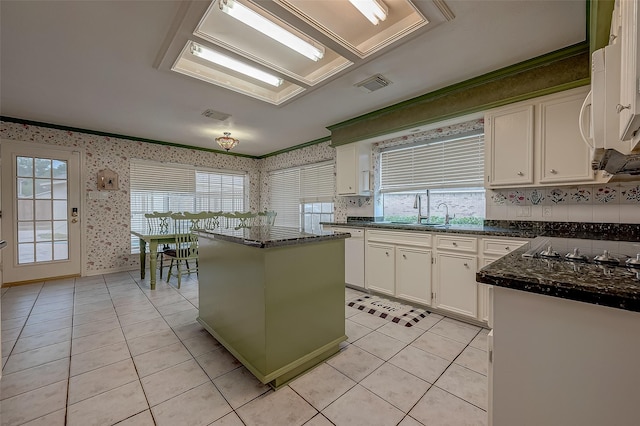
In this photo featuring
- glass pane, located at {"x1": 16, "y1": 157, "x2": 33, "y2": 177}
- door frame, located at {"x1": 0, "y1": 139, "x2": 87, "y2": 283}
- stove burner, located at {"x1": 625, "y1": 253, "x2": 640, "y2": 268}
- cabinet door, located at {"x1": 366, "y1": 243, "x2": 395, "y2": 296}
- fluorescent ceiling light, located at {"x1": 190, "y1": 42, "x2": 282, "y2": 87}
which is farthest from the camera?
glass pane, located at {"x1": 16, "y1": 157, "x2": 33, "y2": 177}

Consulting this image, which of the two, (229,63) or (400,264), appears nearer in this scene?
(229,63)

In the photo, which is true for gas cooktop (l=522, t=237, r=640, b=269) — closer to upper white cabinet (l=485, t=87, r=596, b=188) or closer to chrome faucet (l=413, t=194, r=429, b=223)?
upper white cabinet (l=485, t=87, r=596, b=188)

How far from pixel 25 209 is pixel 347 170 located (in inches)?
183

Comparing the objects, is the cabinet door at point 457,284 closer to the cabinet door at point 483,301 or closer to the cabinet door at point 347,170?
the cabinet door at point 483,301

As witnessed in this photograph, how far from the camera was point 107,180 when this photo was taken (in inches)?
174

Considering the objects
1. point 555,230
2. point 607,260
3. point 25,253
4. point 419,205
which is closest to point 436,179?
point 419,205

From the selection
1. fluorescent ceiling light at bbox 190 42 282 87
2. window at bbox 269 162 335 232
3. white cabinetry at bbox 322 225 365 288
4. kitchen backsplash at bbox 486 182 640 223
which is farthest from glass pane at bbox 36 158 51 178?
kitchen backsplash at bbox 486 182 640 223

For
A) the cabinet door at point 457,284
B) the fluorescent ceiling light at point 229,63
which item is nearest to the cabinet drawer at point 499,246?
the cabinet door at point 457,284

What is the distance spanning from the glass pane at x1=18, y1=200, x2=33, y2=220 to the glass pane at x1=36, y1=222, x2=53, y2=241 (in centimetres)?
15

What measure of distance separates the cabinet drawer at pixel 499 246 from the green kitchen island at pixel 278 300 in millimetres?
1325

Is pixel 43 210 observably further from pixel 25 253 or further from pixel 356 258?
pixel 356 258

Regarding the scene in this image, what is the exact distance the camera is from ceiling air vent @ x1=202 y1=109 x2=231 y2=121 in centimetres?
339

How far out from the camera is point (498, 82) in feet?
8.09

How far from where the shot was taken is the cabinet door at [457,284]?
248 centimetres
